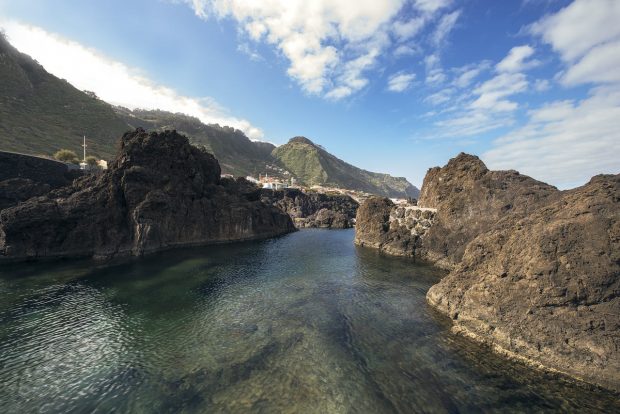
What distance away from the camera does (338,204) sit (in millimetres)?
169375

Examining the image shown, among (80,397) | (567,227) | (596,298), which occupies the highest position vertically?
(567,227)

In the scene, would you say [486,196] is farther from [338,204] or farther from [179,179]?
[338,204]

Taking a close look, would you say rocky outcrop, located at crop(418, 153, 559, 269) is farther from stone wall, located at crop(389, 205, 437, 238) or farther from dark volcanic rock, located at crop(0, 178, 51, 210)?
dark volcanic rock, located at crop(0, 178, 51, 210)

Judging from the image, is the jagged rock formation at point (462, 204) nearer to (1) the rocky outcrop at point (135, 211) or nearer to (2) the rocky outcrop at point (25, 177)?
(1) the rocky outcrop at point (135, 211)

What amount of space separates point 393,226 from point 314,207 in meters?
90.6

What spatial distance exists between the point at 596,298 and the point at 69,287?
53582 millimetres

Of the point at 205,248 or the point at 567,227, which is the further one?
the point at 205,248

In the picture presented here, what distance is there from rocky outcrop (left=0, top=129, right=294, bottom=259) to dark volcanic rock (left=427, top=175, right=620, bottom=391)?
59.6 m

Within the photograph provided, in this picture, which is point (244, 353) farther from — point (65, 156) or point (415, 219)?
point (65, 156)

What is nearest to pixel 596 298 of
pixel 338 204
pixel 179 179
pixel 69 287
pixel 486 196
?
pixel 486 196

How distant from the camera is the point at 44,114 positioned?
117 metres

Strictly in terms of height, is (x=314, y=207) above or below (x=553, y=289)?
above

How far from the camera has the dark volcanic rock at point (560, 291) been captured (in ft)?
63.2

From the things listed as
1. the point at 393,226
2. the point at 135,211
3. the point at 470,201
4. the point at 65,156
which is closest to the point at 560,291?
the point at 470,201
